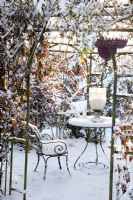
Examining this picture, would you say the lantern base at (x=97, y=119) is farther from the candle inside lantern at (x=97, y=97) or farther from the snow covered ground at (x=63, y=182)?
the snow covered ground at (x=63, y=182)

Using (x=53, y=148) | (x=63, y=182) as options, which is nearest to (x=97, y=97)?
(x=53, y=148)

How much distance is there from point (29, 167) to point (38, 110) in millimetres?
2489

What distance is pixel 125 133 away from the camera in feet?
15.3

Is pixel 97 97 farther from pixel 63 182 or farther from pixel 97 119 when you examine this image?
pixel 63 182

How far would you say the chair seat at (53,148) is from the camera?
21.1 feet

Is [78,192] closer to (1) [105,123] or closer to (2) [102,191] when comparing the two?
(2) [102,191]

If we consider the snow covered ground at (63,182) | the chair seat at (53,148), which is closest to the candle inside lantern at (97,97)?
the chair seat at (53,148)

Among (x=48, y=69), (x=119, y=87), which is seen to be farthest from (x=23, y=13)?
(x=119, y=87)

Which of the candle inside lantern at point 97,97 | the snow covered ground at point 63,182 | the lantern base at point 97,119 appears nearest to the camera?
the snow covered ground at point 63,182

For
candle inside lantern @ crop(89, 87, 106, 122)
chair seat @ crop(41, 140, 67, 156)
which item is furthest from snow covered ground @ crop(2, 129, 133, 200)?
candle inside lantern @ crop(89, 87, 106, 122)

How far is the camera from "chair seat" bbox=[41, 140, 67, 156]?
6.43 metres

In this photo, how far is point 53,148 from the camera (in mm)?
6496

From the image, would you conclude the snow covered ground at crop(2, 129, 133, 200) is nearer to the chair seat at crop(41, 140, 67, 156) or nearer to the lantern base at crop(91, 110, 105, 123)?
the chair seat at crop(41, 140, 67, 156)

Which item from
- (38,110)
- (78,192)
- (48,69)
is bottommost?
(78,192)
